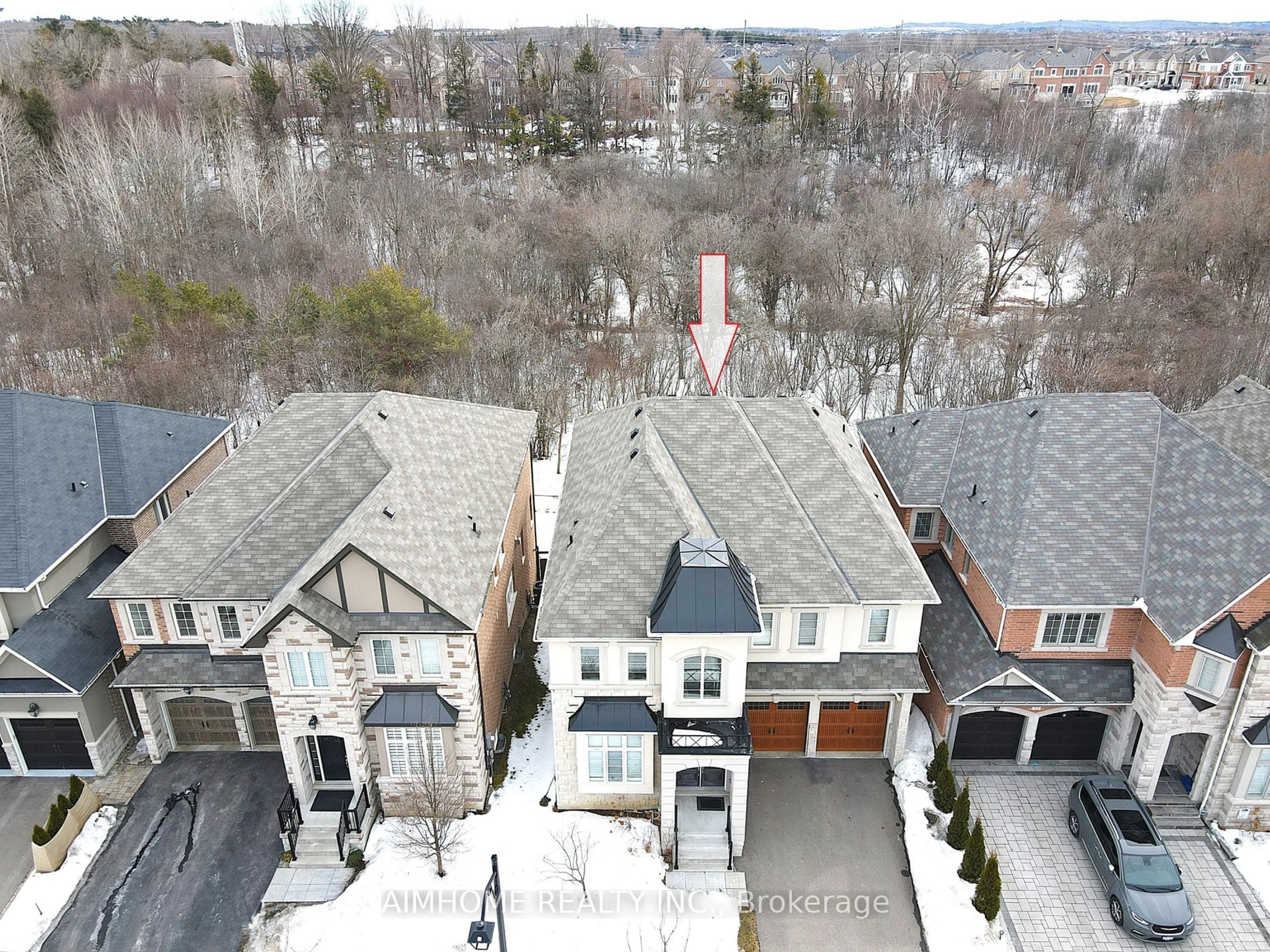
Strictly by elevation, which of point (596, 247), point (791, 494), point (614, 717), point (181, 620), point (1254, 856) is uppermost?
point (596, 247)

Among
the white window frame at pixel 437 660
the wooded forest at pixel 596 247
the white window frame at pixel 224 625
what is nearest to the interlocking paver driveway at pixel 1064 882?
the white window frame at pixel 437 660

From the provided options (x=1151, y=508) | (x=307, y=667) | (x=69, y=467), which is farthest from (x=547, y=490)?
(x=1151, y=508)

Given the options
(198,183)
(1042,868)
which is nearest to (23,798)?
(1042,868)

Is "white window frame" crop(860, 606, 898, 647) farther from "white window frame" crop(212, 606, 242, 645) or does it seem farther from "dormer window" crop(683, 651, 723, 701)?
"white window frame" crop(212, 606, 242, 645)

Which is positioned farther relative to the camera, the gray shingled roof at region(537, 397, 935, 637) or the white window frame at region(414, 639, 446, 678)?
the gray shingled roof at region(537, 397, 935, 637)

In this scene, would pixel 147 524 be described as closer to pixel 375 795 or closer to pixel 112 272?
pixel 375 795

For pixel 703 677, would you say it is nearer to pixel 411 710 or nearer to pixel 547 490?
pixel 411 710

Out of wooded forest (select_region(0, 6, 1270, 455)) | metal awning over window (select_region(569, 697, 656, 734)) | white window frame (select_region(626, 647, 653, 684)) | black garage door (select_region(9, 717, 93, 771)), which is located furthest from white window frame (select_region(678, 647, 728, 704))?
wooded forest (select_region(0, 6, 1270, 455))
